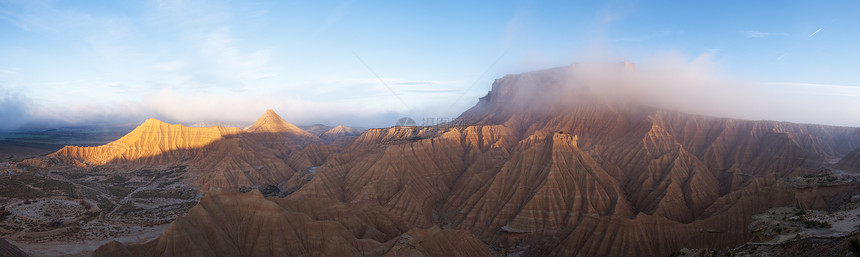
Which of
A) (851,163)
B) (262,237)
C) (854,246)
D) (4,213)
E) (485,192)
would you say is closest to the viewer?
(854,246)

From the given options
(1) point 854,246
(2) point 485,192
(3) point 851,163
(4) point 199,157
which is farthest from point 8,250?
(3) point 851,163

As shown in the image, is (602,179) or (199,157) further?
(199,157)

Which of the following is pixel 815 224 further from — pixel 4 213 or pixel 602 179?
pixel 4 213

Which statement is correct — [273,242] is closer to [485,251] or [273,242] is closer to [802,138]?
[485,251]

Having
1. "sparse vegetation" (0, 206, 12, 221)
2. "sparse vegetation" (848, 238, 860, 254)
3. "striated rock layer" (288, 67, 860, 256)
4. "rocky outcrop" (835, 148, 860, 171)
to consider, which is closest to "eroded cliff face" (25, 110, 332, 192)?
"striated rock layer" (288, 67, 860, 256)

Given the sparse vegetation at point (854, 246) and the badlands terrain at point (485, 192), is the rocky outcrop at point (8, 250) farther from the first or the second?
the sparse vegetation at point (854, 246)

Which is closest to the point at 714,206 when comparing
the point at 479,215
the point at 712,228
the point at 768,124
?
the point at 712,228

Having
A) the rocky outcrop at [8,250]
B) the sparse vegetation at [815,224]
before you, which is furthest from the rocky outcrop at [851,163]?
the rocky outcrop at [8,250]

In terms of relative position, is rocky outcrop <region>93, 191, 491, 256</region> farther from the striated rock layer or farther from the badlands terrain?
the striated rock layer
